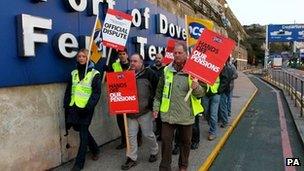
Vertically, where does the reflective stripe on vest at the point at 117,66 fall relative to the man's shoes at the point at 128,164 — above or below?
above

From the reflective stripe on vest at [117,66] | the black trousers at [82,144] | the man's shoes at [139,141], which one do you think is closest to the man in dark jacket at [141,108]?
the black trousers at [82,144]

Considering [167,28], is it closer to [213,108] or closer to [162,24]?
[162,24]

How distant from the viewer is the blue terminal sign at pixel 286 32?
47062mm

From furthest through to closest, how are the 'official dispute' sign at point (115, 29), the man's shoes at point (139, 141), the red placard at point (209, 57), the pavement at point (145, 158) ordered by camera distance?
1. the man's shoes at point (139, 141)
2. the 'official dispute' sign at point (115, 29)
3. the pavement at point (145, 158)
4. the red placard at point (209, 57)

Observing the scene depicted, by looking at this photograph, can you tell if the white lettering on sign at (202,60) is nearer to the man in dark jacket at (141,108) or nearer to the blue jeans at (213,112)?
the man in dark jacket at (141,108)

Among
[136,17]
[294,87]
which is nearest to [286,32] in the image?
[294,87]

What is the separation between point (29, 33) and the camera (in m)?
6.04

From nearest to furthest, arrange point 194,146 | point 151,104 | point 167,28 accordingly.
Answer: point 151,104 → point 194,146 → point 167,28

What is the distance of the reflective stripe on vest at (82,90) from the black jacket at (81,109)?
0.05 metres

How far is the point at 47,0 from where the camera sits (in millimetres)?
6523

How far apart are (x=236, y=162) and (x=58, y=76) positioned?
3.16 meters

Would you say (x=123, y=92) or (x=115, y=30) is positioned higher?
(x=115, y=30)

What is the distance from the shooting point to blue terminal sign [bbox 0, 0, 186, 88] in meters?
5.79

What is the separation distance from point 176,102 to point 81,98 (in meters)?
1.39
